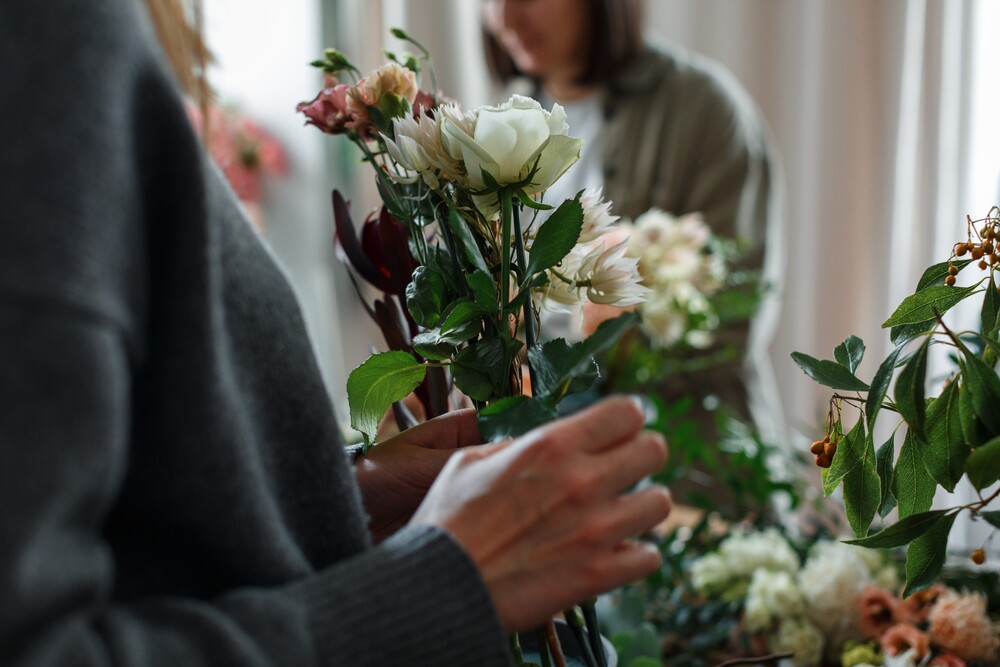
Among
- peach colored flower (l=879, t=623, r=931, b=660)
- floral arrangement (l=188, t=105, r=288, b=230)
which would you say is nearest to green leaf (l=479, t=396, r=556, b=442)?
peach colored flower (l=879, t=623, r=931, b=660)

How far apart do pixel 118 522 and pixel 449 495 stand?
147mm

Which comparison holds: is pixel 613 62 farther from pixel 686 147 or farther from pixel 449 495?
pixel 449 495

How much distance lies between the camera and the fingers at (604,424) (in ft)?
1.36

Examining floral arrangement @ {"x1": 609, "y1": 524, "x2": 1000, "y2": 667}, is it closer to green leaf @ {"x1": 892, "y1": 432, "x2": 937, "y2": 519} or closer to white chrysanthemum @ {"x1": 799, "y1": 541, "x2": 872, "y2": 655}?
white chrysanthemum @ {"x1": 799, "y1": 541, "x2": 872, "y2": 655}

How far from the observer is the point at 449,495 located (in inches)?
17.2

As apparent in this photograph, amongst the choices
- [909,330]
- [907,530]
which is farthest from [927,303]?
[907,530]

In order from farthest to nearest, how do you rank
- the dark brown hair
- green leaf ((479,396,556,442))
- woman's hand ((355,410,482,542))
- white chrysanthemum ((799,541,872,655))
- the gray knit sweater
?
the dark brown hair, white chrysanthemum ((799,541,872,655)), woman's hand ((355,410,482,542)), green leaf ((479,396,556,442)), the gray knit sweater

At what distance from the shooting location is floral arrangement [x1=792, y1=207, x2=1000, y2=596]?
1.48 feet

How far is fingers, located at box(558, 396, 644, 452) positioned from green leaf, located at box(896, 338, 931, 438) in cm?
13

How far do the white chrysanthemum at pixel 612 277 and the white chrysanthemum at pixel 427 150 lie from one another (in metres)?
0.09

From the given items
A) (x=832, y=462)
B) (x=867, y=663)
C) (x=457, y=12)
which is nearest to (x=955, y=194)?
(x=457, y=12)

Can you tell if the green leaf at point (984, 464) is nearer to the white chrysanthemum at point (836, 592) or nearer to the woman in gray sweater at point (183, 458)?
the woman in gray sweater at point (183, 458)

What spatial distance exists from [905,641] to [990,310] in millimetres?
331

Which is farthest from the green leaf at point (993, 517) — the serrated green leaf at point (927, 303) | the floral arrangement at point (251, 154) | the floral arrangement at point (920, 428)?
the floral arrangement at point (251, 154)
